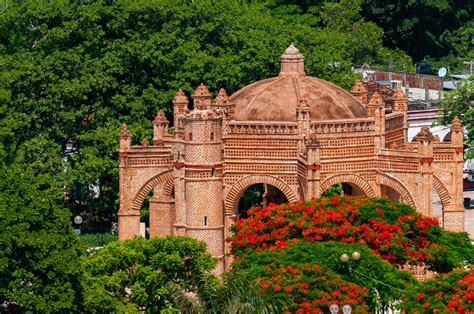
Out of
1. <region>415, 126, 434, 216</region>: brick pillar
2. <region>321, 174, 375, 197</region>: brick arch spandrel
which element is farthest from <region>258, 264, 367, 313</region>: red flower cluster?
<region>415, 126, 434, 216</region>: brick pillar

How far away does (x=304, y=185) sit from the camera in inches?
3885

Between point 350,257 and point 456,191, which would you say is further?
point 456,191

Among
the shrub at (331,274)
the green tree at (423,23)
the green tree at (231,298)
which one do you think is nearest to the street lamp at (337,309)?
the shrub at (331,274)

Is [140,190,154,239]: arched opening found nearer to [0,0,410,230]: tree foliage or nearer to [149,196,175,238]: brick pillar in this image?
[0,0,410,230]: tree foliage

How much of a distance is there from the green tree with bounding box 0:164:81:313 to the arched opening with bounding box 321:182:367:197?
2050cm

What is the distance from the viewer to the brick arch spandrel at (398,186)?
99.4 m

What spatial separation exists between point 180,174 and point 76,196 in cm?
1492

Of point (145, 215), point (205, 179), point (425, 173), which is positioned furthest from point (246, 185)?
point (145, 215)

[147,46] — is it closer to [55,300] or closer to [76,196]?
[76,196]

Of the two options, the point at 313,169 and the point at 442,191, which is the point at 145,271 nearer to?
the point at 313,169

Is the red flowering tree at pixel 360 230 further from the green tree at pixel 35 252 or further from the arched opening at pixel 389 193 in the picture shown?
the green tree at pixel 35 252

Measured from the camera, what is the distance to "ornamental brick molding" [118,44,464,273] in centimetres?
9838

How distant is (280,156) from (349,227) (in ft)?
26.6

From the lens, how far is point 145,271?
87188 mm
